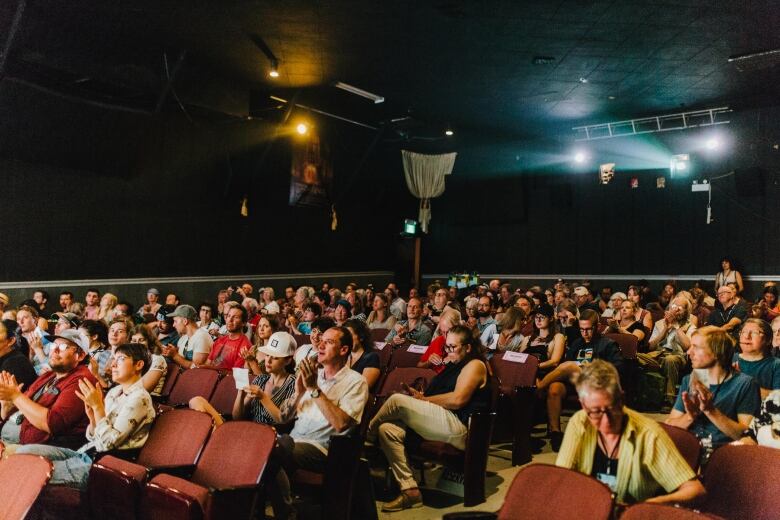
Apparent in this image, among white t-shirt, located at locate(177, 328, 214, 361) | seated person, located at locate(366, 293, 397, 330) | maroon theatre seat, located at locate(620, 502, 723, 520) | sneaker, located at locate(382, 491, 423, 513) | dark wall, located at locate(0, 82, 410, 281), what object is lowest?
sneaker, located at locate(382, 491, 423, 513)

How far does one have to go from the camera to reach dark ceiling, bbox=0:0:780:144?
23.9 feet

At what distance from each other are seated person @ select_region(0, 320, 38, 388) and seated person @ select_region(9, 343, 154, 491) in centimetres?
126

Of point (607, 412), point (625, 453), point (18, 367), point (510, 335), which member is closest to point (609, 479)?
point (625, 453)

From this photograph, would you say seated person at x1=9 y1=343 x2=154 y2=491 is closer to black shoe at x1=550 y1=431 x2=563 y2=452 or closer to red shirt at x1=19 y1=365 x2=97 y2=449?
red shirt at x1=19 y1=365 x2=97 y2=449

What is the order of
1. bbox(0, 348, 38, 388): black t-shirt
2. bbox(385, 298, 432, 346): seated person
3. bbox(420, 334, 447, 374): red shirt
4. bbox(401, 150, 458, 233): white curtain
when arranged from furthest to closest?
bbox(401, 150, 458, 233): white curtain < bbox(385, 298, 432, 346): seated person < bbox(420, 334, 447, 374): red shirt < bbox(0, 348, 38, 388): black t-shirt

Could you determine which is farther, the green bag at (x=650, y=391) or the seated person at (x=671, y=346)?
the seated person at (x=671, y=346)

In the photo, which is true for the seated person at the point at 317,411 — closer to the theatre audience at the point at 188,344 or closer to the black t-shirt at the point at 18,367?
the black t-shirt at the point at 18,367

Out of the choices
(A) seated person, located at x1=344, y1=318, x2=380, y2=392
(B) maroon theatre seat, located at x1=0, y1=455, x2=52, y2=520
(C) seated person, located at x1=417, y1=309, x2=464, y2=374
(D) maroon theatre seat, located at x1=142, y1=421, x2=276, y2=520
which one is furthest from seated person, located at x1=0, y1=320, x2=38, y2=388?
(C) seated person, located at x1=417, y1=309, x2=464, y2=374

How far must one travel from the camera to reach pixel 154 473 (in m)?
2.97

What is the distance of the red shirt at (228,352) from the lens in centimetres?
593

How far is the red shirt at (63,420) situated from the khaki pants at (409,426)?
1.90 m

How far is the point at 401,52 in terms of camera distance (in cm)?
865

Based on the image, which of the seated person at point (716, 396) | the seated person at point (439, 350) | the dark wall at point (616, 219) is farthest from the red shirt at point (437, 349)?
the dark wall at point (616, 219)

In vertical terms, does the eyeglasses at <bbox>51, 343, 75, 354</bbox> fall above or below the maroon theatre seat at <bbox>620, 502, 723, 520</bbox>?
above
